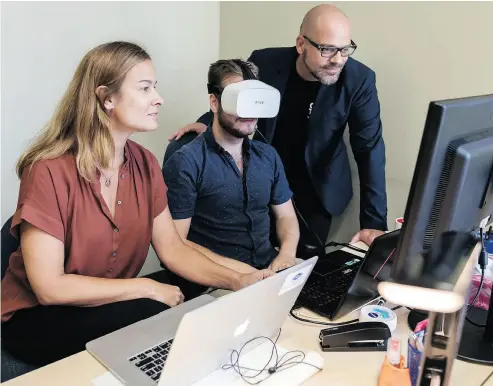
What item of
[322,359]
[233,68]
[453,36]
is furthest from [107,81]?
[453,36]

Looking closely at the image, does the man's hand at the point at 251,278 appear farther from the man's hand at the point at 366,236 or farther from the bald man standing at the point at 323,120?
the bald man standing at the point at 323,120

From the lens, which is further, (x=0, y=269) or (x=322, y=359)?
(x=0, y=269)

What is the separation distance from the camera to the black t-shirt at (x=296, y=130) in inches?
88.6

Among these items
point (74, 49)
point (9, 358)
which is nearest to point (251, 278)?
point (9, 358)

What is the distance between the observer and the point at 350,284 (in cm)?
127

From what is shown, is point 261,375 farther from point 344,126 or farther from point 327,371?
point 344,126

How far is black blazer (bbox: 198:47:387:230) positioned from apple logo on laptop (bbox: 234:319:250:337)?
123 centimetres

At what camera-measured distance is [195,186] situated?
5.95 feet

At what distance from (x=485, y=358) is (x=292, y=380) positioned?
1.42 feet

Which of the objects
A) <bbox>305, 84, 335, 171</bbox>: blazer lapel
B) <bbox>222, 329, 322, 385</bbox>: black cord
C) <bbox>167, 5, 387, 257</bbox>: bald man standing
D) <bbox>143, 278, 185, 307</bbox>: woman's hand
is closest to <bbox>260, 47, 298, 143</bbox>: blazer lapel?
<bbox>167, 5, 387, 257</bbox>: bald man standing

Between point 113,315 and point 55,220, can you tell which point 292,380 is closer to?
point 113,315

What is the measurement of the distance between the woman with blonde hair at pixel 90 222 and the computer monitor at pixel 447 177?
63 cm

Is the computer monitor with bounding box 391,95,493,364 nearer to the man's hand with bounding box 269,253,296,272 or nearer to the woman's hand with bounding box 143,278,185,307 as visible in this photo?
the woman's hand with bounding box 143,278,185,307

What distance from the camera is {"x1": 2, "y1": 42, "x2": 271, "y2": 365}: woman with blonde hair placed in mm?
1333
